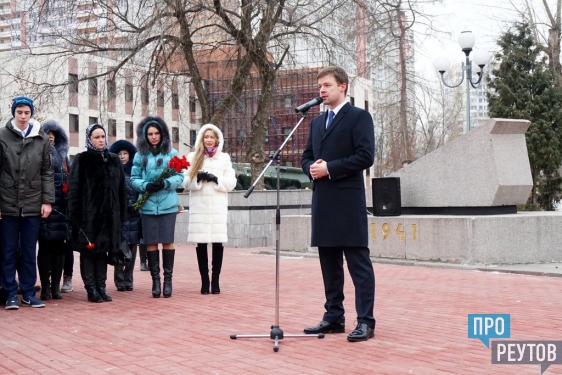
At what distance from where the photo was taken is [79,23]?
21281 millimetres

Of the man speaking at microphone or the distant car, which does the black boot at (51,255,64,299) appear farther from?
the distant car

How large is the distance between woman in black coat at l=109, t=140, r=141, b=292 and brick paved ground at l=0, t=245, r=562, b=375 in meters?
0.21

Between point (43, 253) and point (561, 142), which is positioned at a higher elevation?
point (561, 142)

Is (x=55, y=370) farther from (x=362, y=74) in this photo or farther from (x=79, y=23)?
(x=362, y=74)

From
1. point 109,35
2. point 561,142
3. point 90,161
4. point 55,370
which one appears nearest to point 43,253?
point 90,161

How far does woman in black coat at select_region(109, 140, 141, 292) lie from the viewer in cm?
1027

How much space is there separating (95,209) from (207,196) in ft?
4.66

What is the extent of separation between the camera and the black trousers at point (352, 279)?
20.6ft

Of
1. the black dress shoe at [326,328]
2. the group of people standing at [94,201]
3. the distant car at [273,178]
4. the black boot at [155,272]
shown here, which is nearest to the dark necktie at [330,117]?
the group of people standing at [94,201]

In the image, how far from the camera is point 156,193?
9492 mm

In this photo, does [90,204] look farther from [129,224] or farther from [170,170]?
[129,224]

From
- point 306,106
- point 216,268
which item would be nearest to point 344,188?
point 306,106

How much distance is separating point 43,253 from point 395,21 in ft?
52.7

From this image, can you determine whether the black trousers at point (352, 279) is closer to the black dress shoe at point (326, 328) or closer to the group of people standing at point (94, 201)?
the black dress shoe at point (326, 328)
